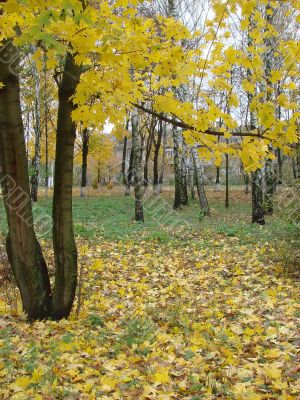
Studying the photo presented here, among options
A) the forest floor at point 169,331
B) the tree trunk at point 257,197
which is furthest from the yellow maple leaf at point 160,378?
the tree trunk at point 257,197

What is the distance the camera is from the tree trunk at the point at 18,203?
470 cm

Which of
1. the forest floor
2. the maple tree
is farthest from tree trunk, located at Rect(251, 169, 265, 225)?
the maple tree

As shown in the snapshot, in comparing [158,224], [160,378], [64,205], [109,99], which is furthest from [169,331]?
[158,224]

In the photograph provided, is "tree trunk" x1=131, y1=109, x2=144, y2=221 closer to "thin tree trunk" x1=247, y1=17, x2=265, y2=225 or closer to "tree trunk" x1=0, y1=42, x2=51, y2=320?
"thin tree trunk" x1=247, y1=17, x2=265, y2=225

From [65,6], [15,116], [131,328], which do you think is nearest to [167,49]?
[15,116]

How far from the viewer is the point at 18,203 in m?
4.88

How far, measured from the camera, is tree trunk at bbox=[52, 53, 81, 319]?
4.76m

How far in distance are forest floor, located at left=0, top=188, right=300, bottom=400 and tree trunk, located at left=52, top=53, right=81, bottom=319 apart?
0.66 ft

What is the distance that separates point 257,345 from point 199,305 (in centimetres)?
158

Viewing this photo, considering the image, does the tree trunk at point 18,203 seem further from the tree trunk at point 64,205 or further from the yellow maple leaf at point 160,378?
the yellow maple leaf at point 160,378

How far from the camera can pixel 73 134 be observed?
4.88m

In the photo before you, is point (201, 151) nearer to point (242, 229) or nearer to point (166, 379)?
point (166, 379)

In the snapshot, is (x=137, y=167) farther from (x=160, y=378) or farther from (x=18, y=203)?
(x=160, y=378)

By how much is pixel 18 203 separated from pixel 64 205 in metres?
0.53
